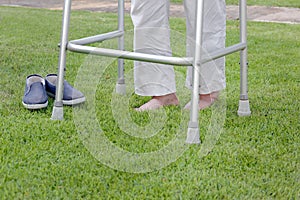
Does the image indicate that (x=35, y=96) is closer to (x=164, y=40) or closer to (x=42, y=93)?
(x=42, y=93)

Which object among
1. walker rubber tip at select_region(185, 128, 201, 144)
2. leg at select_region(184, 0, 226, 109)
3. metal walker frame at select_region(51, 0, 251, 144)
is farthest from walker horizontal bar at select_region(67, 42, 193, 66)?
leg at select_region(184, 0, 226, 109)

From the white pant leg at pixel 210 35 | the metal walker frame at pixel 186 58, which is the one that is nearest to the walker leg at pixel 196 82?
the metal walker frame at pixel 186 58

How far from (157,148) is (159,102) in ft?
1.37

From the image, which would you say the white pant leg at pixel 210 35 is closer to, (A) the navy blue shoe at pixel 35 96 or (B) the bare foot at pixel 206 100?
(B) the bare foot at pixel 206 100

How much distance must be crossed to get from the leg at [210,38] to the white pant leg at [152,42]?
0.26 ft

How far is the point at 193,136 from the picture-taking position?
1789 millimetres

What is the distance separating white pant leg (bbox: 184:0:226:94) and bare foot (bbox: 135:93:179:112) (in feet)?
0.38

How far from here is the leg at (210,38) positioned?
6.77ft

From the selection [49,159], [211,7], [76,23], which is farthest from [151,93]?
[76,23]

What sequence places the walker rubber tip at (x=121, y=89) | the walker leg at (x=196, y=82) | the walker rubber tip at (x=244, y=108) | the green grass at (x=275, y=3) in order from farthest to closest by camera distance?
the green grass at (x=275, y=3), the walker rubber tip at (x=121, y=89), the walker rubber tip at (x=244, y=108), the walker leg at (x=196, y=82)

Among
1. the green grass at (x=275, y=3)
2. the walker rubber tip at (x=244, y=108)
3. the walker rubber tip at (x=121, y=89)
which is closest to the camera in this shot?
the walker rubber tip at (x=244, y=108)

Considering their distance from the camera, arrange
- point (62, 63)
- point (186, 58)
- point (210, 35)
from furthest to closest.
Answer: point (210, 35), point (62, 63), point (186, 58)

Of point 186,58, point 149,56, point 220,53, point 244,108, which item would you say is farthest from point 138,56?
point 244,108

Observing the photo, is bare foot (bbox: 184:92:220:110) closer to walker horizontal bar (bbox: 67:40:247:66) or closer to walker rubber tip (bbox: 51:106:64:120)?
walker horizontal bar (bbox: 67:40:247:66)
